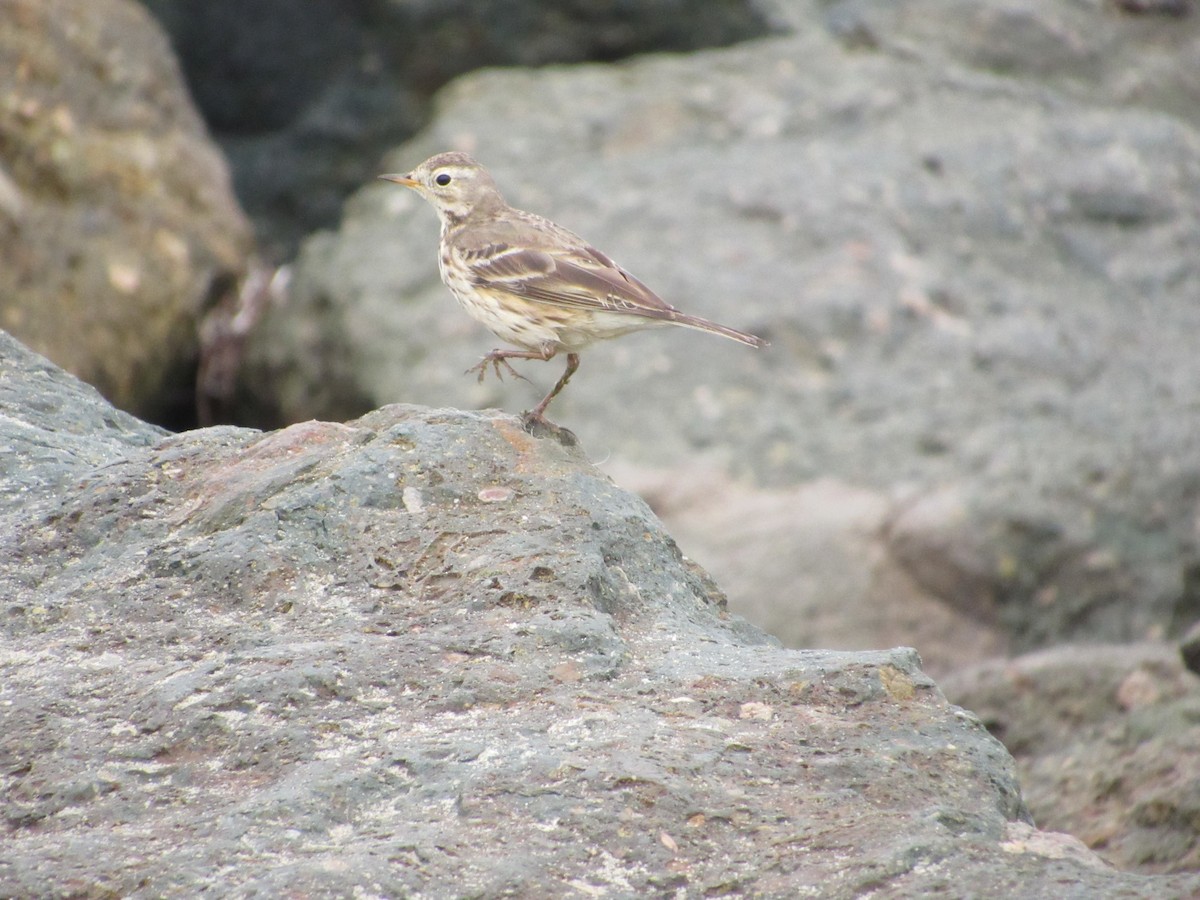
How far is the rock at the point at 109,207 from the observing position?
27.8 ft

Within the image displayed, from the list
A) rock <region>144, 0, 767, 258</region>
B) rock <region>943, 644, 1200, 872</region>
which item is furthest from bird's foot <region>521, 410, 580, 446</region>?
rock <region>144, 0, 767, 258</region>

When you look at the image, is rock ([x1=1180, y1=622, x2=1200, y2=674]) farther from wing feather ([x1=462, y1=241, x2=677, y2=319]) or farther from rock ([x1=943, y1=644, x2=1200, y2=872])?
wing feather ([x1=462, y1=241, x2=677, y2=319])

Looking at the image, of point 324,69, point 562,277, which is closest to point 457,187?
point 562,277

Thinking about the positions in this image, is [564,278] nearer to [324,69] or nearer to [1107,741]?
[1107,741]

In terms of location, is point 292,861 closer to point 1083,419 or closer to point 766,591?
point 766,591

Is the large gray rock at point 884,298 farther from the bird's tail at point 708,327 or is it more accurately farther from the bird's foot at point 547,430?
the bird's foot at point 547,430

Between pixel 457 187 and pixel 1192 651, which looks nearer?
pixel 1192 651

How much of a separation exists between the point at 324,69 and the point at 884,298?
15.0ft

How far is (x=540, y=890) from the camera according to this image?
10.3 ft

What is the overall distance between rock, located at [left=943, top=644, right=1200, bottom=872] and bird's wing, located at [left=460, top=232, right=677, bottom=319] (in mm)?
2109

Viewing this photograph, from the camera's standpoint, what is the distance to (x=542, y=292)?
259 inches

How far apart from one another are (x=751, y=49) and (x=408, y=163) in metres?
2.69

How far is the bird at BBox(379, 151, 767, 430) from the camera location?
6430 mm

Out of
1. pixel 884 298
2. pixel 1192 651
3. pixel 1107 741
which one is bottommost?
pixel 884 298
